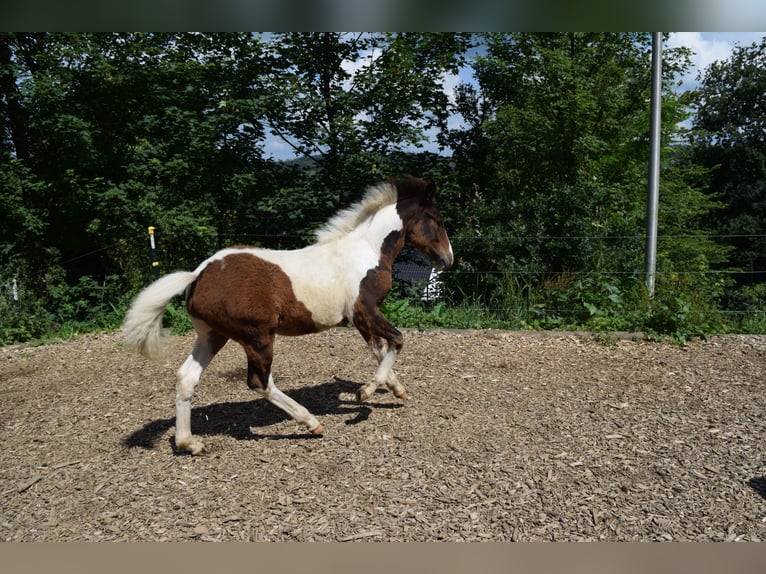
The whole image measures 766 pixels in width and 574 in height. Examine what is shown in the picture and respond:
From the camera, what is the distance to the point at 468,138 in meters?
10.2

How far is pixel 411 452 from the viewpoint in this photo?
151 inches

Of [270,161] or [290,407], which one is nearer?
[290,407]

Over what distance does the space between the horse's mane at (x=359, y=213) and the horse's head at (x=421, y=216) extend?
9cm

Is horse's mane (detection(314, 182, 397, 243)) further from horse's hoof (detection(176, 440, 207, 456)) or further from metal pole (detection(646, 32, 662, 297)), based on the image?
metal pole (detection(646, 32, 662, 297))

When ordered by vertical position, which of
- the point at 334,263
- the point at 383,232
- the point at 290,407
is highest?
the point at 383,232

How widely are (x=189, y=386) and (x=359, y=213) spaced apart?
5.87 feet

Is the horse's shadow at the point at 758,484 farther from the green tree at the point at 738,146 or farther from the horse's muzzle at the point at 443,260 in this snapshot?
the green tree at the point at 738,146

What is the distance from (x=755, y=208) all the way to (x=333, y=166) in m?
17.7

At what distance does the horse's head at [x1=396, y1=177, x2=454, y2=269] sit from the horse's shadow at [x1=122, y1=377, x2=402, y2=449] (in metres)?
1.40

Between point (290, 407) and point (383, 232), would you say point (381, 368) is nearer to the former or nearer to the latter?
point (290, 407)

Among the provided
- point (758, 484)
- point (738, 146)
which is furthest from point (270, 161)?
point (738, 146)

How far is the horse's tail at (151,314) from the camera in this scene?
149 inches

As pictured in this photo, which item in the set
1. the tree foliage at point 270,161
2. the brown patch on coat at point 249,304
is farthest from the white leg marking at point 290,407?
the tree foliage at point 270,161

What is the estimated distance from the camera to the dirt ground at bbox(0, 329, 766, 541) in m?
3.03
